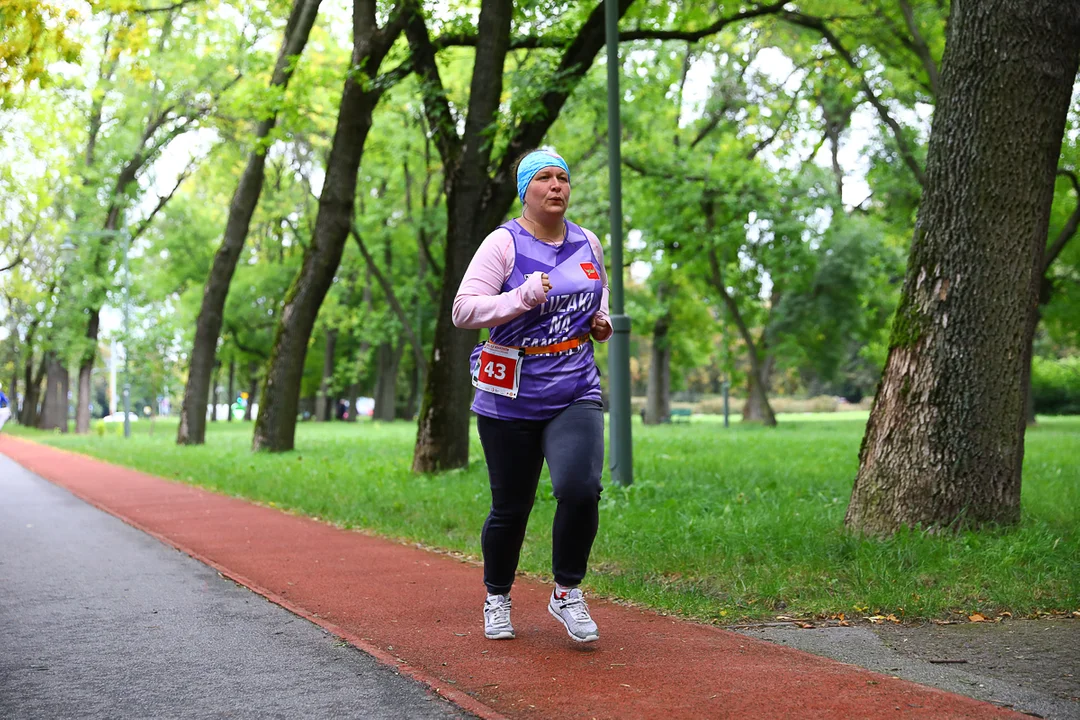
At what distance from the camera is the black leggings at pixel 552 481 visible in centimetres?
495

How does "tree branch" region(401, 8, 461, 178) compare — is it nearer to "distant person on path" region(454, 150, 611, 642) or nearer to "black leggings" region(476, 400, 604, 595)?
"distant person on path" region(454, 150, 611, 642)

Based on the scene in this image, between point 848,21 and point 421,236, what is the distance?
1930 cm

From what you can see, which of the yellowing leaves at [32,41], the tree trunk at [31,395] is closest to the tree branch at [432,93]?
the yellowing leaves at [32,41]

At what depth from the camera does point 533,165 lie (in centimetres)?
510

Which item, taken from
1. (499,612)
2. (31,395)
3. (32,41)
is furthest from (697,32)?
(31,395)

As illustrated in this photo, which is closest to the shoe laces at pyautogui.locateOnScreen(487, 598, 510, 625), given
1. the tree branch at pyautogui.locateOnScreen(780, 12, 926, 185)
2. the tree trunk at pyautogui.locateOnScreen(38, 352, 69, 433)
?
the tree branch at pyautogui.locateOnScreen(780, 12, 926, 185)

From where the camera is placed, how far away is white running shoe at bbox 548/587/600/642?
5.04 metres

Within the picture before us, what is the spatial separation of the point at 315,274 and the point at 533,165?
616 inches

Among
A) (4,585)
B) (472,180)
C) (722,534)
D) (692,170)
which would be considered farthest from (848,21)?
(4,585)

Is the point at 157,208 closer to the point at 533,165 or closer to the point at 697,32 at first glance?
the point at 697,32

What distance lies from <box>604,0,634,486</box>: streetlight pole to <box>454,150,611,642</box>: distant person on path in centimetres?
607

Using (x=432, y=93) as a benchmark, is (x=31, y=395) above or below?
below

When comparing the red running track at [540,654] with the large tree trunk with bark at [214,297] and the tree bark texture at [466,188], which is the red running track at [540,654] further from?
the large tree trunk with bark at [214,297]

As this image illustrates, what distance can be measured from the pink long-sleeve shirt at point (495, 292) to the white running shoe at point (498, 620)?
127 centimetres
